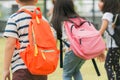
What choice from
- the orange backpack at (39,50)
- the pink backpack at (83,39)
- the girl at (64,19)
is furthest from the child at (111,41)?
the orange backpack at (39,50)

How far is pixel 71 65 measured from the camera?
20.4ft

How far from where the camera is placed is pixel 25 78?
4668 mm

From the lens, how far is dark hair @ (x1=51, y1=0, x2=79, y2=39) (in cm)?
607

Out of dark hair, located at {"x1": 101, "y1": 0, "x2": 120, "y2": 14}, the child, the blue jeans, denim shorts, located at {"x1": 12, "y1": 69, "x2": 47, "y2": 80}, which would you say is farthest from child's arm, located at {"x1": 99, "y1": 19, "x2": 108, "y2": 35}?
denim shorts, located at {"x1": 12, "y1": 69, "x2": 47, "y2": 80}

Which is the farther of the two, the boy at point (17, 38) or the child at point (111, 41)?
the child at point (111, 41)

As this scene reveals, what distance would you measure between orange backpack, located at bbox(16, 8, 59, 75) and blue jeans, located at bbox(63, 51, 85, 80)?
145 cm

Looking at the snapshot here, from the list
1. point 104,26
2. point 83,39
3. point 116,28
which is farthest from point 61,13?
point 116,28

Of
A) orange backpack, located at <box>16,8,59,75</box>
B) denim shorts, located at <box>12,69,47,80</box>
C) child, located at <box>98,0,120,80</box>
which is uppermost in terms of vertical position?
orange backpack, located at <box>16,8,59,75</box>

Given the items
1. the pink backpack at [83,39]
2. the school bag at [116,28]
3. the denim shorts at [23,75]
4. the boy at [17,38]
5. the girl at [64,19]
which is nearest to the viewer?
the boy at [17,38]

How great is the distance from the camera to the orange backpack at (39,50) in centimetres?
453

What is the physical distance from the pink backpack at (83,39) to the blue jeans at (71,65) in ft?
0.79

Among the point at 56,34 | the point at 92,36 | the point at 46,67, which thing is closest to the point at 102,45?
the point at 92,36

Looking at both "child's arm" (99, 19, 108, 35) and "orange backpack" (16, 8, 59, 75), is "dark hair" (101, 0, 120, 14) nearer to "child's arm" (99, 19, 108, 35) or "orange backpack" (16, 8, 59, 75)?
"child's arm" (99, 19, 108, 35)

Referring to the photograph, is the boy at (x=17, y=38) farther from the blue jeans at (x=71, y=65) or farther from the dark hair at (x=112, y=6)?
the dark hair at (x=112, y=6)
